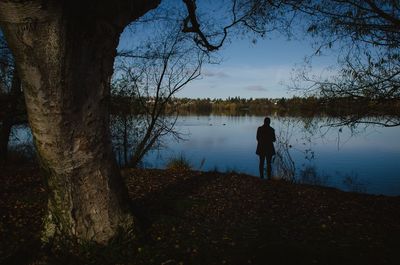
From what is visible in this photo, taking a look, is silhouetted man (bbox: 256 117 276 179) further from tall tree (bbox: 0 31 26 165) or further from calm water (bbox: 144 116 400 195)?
tall tree (bbox: 0 31 26 165)

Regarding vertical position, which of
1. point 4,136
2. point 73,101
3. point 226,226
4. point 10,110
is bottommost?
point 226,226

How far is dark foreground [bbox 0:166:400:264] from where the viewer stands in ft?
12.7

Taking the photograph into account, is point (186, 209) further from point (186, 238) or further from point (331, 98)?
point (331, 98)

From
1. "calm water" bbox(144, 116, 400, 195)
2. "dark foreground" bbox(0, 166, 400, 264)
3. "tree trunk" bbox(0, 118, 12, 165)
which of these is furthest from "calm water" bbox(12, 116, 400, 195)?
"tree trunk" bbox(0, 118, 12, 165)

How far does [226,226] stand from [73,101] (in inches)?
110

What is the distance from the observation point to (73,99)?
354cm

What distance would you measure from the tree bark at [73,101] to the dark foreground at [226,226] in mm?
407

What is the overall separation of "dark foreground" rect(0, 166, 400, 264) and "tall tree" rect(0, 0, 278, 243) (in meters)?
0.42

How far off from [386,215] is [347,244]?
1806 mm

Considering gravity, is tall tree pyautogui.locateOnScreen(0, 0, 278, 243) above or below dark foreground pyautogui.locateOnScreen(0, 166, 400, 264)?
above

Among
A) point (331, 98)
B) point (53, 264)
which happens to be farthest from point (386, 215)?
point (53, 264)

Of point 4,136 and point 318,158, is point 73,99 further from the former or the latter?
point 318,158

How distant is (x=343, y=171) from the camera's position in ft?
57.1

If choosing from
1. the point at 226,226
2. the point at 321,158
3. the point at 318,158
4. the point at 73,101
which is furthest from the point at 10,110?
the point at 321,158
